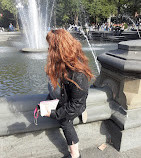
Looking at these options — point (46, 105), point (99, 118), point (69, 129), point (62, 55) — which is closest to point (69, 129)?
point (69, 129)

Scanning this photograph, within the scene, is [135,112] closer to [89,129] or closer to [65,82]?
[89,129]

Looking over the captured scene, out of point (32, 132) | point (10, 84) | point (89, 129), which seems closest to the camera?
point (32, 132)

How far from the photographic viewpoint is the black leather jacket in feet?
5.86

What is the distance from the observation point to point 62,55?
1748 millimetres

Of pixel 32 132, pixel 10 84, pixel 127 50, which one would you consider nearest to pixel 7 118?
pixel 32 132

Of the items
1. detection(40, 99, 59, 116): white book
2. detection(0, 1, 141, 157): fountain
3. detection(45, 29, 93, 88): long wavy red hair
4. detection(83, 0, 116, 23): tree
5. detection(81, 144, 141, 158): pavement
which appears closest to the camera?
detection(45, 29, 93, 88): long wavy red hair

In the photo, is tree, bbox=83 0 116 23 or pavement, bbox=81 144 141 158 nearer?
pavement, bbox=81 144 141 158

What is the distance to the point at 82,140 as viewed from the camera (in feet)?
8.54

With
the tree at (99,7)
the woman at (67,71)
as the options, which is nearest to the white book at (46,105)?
the woman at (67,71)

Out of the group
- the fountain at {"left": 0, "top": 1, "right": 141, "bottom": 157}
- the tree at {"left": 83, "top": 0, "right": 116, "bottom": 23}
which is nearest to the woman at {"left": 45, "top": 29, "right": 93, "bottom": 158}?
the fountain at {"left": 0, "top": 1, "right": 141, "bottom": 157}

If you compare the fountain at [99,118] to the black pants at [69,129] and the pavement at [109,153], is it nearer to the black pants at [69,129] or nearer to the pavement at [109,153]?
the pavement at [109,153]

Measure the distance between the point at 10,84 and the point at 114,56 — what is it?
14.4ft

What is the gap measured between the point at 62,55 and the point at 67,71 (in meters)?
0.18

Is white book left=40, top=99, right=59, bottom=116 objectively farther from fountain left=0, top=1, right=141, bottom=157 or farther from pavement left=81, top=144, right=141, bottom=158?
pavement left=81, top=144, right=141, bottom=158
